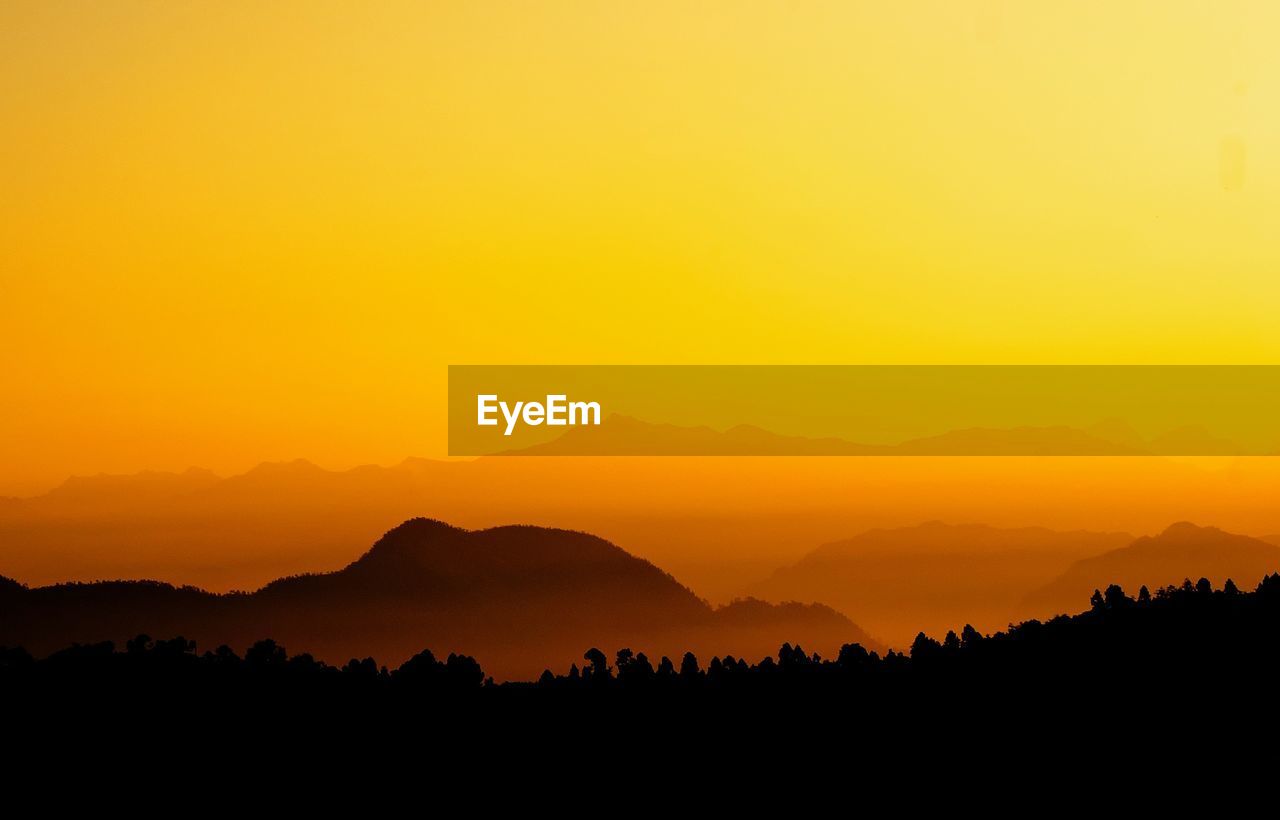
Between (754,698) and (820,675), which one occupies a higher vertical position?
(820,675)

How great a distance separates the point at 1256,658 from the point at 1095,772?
2193 cm

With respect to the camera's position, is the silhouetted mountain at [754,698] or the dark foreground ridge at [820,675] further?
the dark foreground ridge at [820,675]

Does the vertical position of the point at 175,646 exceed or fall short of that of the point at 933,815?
it exceeds it

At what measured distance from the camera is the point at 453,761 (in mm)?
164250

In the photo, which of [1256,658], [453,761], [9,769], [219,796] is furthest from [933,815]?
[9,769]

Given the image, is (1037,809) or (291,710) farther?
(291,710)

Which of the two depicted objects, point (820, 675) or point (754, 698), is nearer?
point (754, 698)

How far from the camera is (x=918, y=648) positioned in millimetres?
174000

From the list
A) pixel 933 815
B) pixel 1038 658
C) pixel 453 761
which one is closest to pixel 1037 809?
pixel 933 815

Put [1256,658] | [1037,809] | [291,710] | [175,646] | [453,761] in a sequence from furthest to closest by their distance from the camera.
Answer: [175,646] → [291,710] → [453,761] → [1256,658] → [1037,809]

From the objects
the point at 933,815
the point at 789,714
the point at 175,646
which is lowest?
the point at 933,815

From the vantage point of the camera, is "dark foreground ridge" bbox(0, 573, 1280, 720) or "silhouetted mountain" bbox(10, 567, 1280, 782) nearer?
"silhouetted mountain" bbox(10, 567, 1280, 782)

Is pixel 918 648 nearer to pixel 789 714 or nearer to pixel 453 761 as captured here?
pixel 789 714

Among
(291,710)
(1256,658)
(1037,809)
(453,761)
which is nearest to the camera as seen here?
(1037,809)
